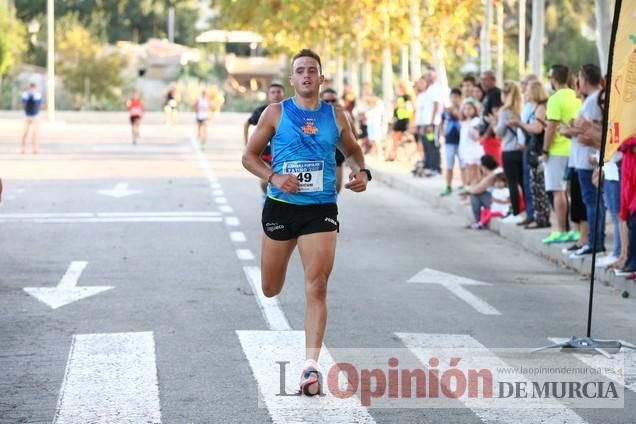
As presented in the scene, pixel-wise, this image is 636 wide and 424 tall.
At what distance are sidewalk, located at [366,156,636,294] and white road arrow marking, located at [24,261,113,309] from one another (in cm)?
489

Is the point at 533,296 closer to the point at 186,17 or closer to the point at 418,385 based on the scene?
the point at 418,385

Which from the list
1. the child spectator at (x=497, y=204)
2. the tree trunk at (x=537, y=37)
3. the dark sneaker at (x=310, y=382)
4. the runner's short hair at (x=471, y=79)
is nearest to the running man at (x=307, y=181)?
the dark sneaker at (x=310, y=382)

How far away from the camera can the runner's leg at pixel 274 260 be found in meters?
8.69

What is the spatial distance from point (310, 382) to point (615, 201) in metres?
7.12

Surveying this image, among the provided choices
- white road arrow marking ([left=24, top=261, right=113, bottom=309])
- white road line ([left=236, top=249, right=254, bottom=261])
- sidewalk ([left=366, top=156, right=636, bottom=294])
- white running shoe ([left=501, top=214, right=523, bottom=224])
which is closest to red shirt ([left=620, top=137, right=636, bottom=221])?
sidewalk ([left=366, top=156, right=636, bottom=294])

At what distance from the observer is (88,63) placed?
245 feet

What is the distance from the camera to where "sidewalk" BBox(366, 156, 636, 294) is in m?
14.5

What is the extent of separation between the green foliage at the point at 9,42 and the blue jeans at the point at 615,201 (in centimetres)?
5907

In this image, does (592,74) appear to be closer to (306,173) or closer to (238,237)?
(238,237)

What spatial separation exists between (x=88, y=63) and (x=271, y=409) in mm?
68447

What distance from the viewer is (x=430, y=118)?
2833 cm

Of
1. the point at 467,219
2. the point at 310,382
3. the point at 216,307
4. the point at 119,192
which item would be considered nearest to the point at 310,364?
the point at 310,382

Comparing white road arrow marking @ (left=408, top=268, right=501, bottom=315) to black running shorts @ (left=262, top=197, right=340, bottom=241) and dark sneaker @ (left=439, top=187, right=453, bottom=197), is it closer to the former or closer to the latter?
black running shorts @ (left=262, top=197, right=340, bottom=241)

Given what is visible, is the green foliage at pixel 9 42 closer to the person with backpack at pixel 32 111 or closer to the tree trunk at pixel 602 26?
the person with backpack at pixel 32 111
